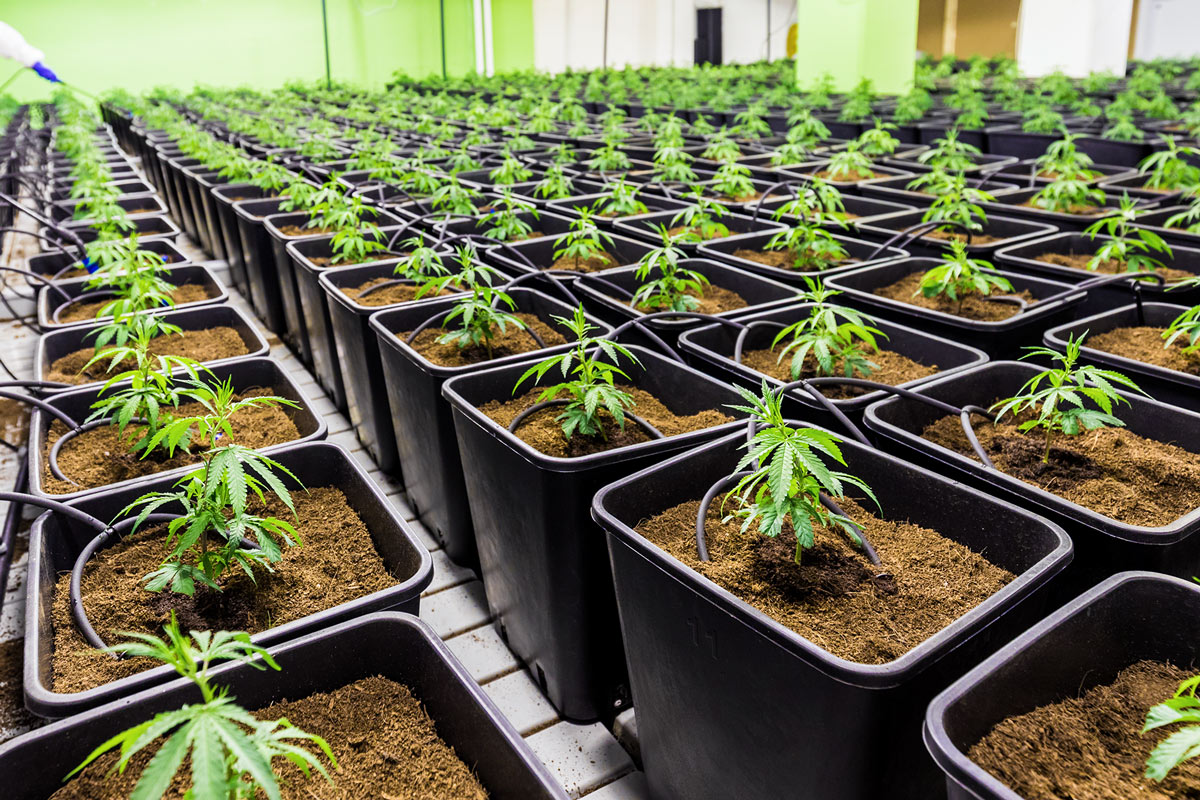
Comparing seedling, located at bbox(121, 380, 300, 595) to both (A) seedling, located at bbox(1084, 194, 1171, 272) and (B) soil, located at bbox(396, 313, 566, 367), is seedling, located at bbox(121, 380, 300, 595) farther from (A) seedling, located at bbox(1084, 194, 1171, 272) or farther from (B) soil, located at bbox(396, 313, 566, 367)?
(A) seedling, located at bbox(1084, 194, 1171, 272)

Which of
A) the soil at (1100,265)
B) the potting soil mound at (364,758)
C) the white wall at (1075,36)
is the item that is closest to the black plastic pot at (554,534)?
the potting soil mound at (364,758)

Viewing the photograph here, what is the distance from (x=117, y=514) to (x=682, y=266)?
6.61 ft

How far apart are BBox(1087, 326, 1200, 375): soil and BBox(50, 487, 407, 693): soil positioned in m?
1.80

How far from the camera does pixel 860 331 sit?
195cm

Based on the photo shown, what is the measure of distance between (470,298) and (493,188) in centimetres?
230

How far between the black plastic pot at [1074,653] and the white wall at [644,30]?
53.7 feet

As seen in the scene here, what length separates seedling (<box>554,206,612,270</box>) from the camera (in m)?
2.95

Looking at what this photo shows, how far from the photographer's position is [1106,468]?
1.56m

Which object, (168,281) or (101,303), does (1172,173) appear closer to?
(168,281)

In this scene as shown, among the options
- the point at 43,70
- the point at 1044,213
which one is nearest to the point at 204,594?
the point at 1044,213

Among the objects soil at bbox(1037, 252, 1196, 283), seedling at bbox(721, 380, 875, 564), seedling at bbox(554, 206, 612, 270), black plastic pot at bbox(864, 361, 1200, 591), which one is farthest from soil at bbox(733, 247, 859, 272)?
seedling at bbox(721, 380, 875, 564)

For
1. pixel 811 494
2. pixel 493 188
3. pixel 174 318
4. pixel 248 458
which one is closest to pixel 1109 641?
pixel 811 494

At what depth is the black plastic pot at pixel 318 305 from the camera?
3055mm

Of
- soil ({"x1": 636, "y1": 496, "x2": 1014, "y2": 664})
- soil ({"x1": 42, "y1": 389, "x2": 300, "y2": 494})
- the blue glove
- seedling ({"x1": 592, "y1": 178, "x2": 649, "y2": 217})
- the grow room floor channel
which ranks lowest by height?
the grow room floor channel
